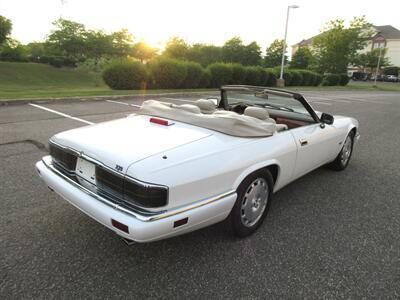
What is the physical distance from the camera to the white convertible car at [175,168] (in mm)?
1939

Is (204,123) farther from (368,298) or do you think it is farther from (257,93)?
(368,298)

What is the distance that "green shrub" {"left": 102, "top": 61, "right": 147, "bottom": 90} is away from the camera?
53.6 feet

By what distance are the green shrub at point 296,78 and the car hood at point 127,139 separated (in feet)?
90.9

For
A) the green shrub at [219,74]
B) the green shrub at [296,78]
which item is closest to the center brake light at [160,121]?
the green shrub at [219,74]

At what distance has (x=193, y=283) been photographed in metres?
2.09

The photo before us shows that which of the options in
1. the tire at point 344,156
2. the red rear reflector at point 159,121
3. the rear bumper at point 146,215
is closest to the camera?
the rear bumper at point 146,215

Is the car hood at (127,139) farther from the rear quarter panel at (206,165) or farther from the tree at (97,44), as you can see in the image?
the tree at (97,44)

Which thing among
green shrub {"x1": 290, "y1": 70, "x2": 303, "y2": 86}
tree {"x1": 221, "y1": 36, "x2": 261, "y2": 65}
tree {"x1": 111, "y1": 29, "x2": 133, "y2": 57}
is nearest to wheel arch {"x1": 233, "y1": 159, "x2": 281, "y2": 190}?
green shrub {"x1": 290, "y1": 70, "x2": 303, "y2": 86}

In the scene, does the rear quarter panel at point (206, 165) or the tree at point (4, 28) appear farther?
the tree at point (4, 28)

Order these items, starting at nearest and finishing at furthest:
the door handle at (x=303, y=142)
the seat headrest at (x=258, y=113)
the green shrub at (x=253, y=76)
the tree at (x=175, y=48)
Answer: the seat headrest at (x=258, y=113) → the door handle at (x=303, y=142) → the green shrub at (x=253, y=76) → the tree at (x=175, y=48)

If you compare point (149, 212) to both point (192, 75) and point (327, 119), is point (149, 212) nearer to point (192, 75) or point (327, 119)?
point (327, 119)

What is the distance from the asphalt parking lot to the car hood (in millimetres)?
796

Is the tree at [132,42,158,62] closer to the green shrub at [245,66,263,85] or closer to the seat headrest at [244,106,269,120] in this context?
the green shrub at [245,66,263,85]

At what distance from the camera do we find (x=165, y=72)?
1745cm
